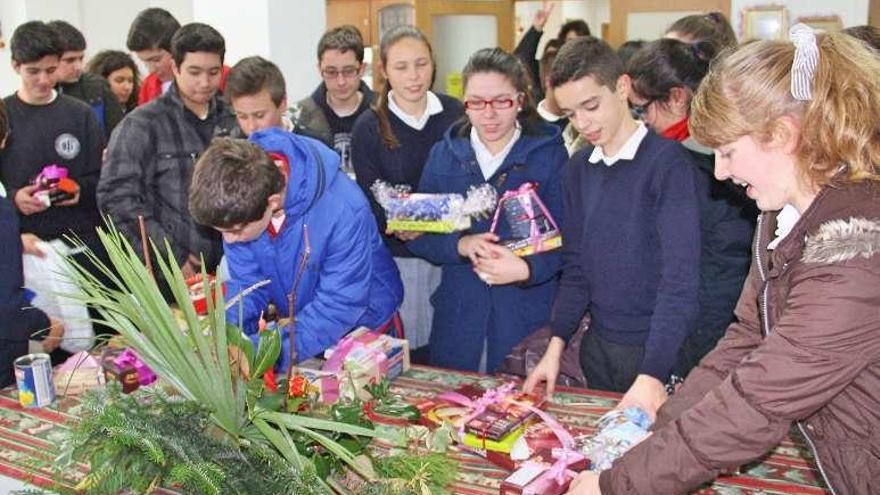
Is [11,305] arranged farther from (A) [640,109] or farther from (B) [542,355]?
(A) [640,109]

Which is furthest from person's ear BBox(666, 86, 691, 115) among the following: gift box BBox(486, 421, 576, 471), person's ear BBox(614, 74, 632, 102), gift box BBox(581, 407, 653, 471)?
gift box BBox(486, 421, 576, 471)

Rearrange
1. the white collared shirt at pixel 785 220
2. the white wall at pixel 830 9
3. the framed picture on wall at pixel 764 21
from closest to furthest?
1. the white collared shirt at pixel 785 220
2. the white wall at pixel 830 9
3. the framed picture on wall at pixel 764 21

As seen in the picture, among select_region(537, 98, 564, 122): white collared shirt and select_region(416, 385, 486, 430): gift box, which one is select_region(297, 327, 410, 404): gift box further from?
select_region(537, 98, 564, 122): white collared shirt

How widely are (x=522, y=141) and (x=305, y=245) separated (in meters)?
0.72

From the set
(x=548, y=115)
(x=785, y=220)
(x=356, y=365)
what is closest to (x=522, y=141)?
(x=356, y=365)

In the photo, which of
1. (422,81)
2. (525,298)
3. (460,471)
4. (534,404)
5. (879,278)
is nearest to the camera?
(879,278)

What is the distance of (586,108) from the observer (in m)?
2.04

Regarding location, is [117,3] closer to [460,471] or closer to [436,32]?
[436,32]

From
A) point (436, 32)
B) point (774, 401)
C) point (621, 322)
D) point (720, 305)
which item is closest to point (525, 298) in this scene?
point (621, 322)

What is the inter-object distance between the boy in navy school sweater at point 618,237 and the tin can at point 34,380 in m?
1.14

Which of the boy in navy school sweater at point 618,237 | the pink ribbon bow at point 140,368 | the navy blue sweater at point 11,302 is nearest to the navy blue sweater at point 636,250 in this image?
the boy in navy school sweater at point 618,237

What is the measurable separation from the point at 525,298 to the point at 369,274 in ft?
1.58

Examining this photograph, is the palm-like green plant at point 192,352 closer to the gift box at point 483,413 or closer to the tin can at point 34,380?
the gift box at point 483,413

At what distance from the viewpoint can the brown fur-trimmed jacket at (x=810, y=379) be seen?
3.73 ft
